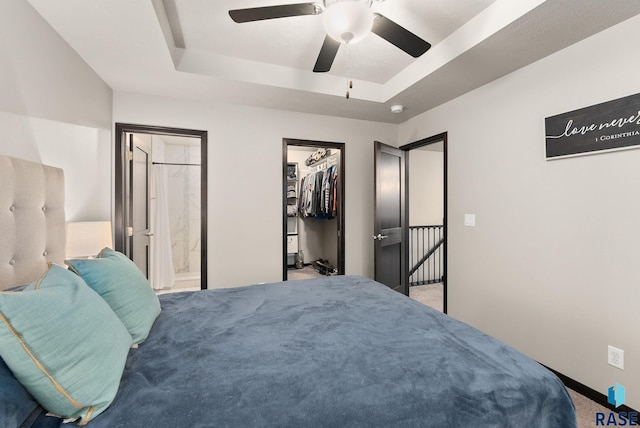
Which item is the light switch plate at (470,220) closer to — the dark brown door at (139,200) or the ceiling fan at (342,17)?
the ceiling fan at (342,17)

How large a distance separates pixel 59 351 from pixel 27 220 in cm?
104

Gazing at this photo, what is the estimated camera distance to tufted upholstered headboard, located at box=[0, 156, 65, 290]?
1338mm

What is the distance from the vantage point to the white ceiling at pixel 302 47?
1.77 meters

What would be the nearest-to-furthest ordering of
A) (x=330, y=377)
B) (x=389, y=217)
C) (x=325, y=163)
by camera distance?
(x=330, y=377) < (x=389, y=217) < (x=325, y=163)

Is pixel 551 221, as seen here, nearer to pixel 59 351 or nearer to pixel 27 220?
pixel 59 351

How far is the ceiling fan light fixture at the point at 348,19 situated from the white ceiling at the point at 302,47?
1.77 feet

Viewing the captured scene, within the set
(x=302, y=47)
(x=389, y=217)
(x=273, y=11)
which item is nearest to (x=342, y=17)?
(x=273, y=11)

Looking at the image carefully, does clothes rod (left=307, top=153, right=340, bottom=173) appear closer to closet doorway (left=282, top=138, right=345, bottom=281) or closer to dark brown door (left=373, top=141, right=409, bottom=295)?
closet doorway (left=282, top=138, right=345, bottom=281)

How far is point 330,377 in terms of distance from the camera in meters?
1.05

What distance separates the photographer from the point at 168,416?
33.4 inches

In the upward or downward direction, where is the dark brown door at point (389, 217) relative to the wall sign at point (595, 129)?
downward

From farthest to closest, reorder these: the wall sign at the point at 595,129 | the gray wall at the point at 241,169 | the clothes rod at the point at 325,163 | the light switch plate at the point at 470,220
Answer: the clothes rod at the point at 325,163 < the gray wall at the point at 241,169 < the light switch plate at the point at 470,220 < the wall sign at the point at 595,129

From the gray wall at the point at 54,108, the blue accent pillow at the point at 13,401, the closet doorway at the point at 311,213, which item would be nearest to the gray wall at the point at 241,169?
the gray wall at the point at 54,108

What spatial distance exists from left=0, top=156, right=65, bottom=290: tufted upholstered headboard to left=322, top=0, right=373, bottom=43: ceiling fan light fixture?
1.72 metres
